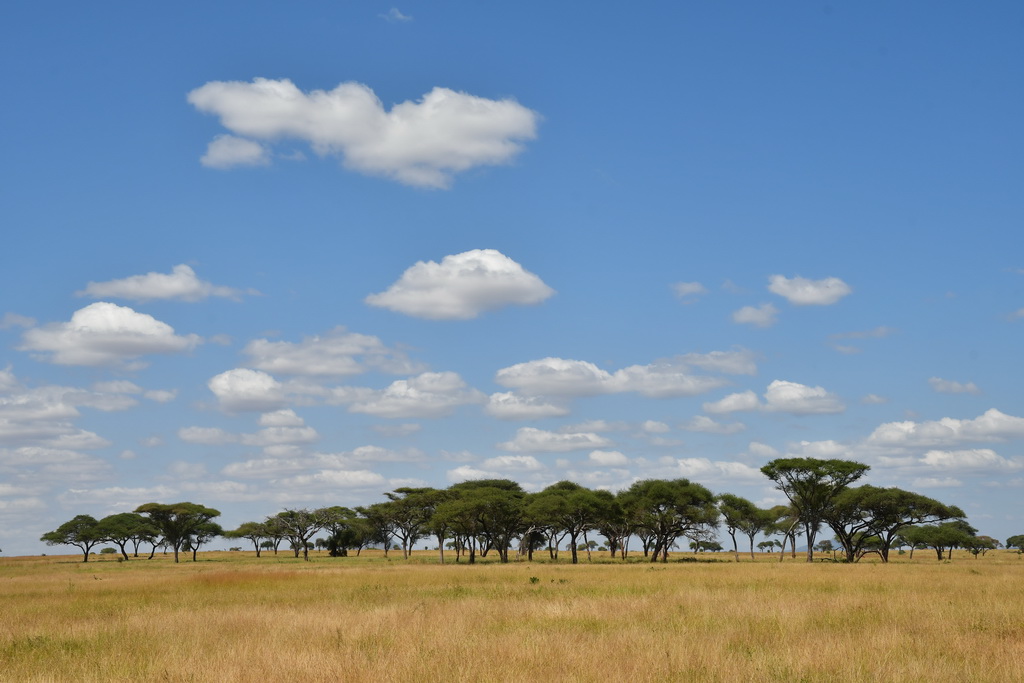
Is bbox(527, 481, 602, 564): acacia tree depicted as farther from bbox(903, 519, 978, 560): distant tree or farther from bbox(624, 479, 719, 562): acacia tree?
bbox(903, 519, 978, 560): distant tree

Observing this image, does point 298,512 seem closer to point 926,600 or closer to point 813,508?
point 813,508

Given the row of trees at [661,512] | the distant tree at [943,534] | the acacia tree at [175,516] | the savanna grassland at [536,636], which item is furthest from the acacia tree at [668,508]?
the acacia tree at [175,516]

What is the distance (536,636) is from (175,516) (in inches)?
4194

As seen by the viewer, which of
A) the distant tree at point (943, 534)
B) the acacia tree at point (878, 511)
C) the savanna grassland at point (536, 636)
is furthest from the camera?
the distant tree at point (943, 534)

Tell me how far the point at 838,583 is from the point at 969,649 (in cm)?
1875

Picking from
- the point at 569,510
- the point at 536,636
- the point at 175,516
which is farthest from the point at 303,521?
the point at 536,636

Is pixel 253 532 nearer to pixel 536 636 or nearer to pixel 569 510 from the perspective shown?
pixel 569 510

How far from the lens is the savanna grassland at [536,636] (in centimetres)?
1274

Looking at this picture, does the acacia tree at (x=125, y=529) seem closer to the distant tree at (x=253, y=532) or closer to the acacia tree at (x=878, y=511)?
the distant tree at (x=253, y=532)

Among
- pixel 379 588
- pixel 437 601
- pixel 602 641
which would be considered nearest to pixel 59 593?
pixel 379 588

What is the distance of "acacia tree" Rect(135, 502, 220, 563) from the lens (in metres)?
105

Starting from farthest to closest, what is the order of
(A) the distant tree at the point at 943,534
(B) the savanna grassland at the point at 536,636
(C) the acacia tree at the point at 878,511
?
(A) the distant tree at the point at 943,534, (C) the acacia tree at the point at 878,511, (B) the savanna grassland at the point at 536,636

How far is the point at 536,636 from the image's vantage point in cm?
1586

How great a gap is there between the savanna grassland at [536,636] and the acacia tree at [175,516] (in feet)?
266
